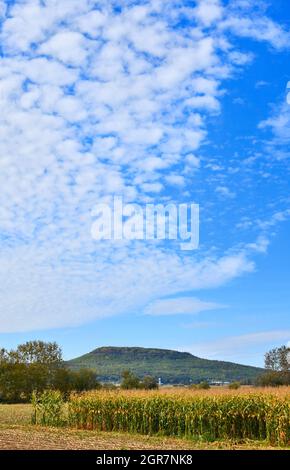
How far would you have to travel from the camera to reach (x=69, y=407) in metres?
29.3

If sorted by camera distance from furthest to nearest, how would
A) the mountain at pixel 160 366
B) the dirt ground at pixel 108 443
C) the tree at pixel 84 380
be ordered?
the mountain at pixel 160 366 → the tree at pixel 84 380 → the dirt ground at pixel 108 443

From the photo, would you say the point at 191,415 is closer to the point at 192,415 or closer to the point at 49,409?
the point at 192,415

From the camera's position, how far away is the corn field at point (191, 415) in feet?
77.6

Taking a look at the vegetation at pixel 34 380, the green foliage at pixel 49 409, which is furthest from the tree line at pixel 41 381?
the green foliage at pixel 49 409

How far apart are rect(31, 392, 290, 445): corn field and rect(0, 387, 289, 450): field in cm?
7

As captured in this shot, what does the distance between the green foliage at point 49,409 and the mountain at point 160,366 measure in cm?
6992

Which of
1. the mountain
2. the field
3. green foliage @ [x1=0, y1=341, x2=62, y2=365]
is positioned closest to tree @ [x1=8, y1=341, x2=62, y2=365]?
green foliage @ [x1=0, y1=341, x2=62, y2=365]

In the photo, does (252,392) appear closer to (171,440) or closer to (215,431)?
(215,431)

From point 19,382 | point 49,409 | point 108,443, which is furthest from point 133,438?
point 19,382

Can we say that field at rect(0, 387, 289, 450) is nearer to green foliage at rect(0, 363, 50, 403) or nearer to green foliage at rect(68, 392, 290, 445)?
green foliage at rect(68, 392, 290, 445)

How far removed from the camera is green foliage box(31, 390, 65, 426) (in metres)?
29.2

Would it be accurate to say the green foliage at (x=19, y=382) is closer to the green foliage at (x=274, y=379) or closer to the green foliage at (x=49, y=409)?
the green foliage at (x=274, y=379)

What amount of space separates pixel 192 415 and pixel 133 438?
3274 millimetres
